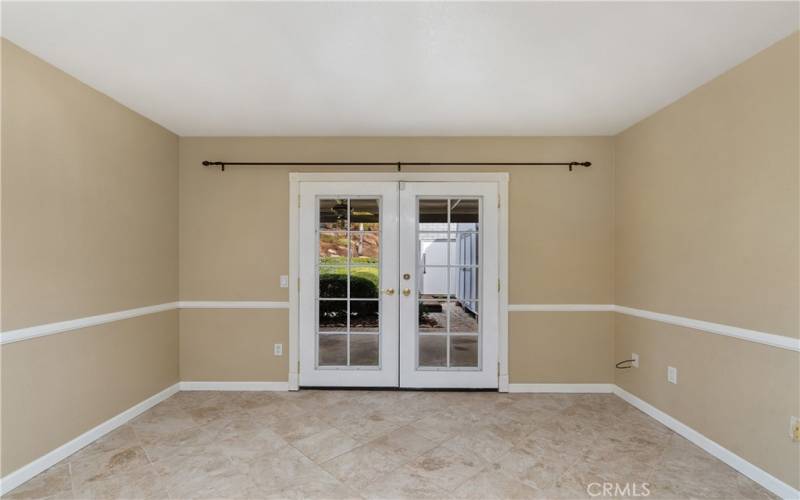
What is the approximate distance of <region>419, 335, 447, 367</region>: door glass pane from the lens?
3.54 m

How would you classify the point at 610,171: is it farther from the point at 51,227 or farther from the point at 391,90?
the point at 51,227

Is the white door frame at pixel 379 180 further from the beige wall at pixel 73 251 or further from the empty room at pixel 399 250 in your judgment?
the beige wall at pixel 73 251

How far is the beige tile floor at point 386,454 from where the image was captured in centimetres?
206

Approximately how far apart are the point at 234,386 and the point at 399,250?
2.06 metres

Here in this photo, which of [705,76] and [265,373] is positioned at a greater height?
[705,76]

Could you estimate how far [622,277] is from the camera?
3.41 metres

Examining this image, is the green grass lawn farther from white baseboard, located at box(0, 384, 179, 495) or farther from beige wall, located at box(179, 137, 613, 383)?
white baseboard, located at box(0, 384, 179, 495)

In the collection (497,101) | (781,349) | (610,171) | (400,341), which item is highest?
(497,101)

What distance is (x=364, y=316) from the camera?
357 centimetres

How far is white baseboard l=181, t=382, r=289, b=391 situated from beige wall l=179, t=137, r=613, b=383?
0.06 meters

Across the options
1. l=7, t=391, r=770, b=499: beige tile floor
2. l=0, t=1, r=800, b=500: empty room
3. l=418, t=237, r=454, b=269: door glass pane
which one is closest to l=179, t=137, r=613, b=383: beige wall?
l=0, t=1, r=800, b=500: empty room

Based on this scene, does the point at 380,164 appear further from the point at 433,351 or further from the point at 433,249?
the point at 433,351

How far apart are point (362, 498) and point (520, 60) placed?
2628 millimetres

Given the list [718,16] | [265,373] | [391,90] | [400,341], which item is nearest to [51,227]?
[265,373]
